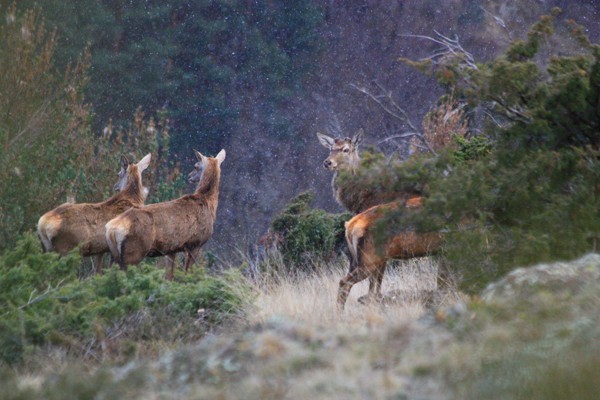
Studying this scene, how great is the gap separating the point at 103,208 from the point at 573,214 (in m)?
6.62

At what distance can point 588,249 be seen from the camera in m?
8.70

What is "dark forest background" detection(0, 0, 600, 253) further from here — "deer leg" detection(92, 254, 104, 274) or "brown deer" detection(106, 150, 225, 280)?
"brown deer" detection(106, 150, 225, 280)

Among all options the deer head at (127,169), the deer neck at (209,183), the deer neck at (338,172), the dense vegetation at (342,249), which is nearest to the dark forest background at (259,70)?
the dense vegetation at (342,249)

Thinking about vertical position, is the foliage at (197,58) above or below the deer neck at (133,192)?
below

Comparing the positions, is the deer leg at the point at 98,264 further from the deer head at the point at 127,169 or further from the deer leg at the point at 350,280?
the deer leg at the point at 350,280

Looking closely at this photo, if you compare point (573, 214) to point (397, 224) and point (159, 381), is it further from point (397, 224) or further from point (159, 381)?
point (159, 381)

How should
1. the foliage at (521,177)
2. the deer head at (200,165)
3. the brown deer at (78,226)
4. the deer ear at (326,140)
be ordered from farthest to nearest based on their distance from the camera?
the deer ear at (326,140)
the deer head at (200,165)
the brown deer at (78,226)
the foliage at (521,177)

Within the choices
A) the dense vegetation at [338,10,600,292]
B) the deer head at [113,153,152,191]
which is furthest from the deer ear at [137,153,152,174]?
the dense vegetation at [338,10,600,292]

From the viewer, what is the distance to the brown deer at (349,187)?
12195mm

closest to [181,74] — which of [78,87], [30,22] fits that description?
[78,87]

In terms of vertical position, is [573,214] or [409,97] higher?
[573,214]

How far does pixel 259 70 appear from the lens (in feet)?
106

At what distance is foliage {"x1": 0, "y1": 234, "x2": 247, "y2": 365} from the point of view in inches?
337

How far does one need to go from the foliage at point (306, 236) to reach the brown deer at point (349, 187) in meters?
0.97
